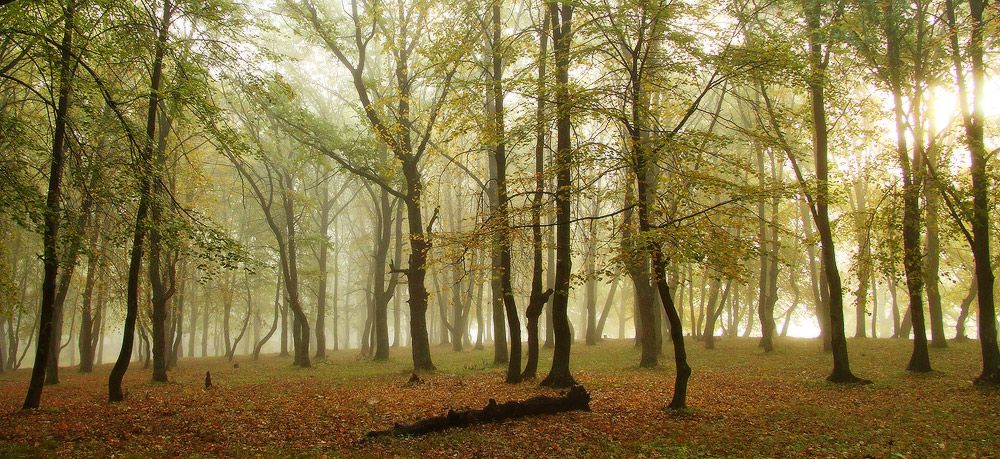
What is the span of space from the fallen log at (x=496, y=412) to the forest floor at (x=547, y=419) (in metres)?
0.20

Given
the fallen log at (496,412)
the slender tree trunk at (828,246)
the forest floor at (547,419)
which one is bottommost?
the forest floor at (547,419)

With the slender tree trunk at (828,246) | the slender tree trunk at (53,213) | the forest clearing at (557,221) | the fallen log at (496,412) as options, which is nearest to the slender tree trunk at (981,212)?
the forest clearing at (557,221)

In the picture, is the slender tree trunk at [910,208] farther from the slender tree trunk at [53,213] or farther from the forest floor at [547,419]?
the slender tree trunk at [53,213]

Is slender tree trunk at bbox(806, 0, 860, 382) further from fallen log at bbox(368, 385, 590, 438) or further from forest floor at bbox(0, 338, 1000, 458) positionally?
fallen log at bbox(368, 385, 590, 438)

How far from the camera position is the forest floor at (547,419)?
7.20m

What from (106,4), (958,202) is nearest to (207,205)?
(106,4)

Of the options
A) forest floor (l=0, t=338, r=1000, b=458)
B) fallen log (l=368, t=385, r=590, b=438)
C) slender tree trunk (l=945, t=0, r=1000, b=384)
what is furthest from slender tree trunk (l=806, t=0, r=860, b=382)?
fallen log (l=368, t=385, r=590, b=438)

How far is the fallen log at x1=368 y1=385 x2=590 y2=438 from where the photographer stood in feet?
25.9

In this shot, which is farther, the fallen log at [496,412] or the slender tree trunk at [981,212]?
the slender tree trunk at [981,212]

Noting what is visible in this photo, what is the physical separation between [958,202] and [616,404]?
8.35 m

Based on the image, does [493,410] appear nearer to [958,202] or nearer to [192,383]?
[958,202]

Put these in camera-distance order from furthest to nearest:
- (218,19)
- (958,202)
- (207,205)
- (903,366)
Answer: (207,205) → (903,366) → (958,202) → (218,19)

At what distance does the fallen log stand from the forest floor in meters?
0.20

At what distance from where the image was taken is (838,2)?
12.8m
